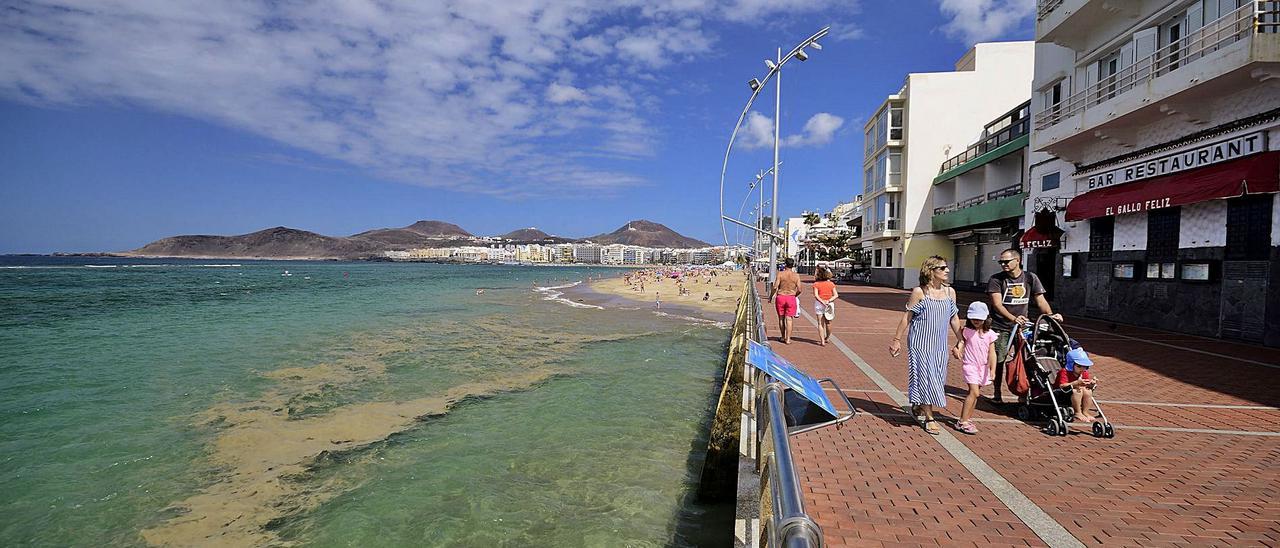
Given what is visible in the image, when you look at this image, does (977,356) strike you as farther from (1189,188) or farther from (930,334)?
(1189,188)

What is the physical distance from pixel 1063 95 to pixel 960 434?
14.8m

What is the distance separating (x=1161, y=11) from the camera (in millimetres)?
11711

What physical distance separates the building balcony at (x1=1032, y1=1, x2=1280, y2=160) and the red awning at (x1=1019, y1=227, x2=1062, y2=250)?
6.78 feet

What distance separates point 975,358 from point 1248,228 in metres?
9.06

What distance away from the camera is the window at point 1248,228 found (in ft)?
31.3

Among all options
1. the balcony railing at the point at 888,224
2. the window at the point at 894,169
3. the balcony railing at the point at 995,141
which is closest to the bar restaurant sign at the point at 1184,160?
the balcony railing at the point at 995,141

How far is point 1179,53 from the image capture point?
1152cm

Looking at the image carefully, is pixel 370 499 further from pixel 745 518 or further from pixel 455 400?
pixel 745 518

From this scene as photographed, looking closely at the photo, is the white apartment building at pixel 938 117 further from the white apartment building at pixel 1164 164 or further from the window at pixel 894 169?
the white apartment building at pixel 1164 164

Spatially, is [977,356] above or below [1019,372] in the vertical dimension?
above

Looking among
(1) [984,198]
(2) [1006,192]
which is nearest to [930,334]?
(2) [1006,192]

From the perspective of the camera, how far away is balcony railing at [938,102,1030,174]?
68.9ft

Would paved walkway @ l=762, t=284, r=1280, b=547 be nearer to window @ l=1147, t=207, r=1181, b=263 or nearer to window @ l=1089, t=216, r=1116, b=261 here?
window @ l=1147, t=207, r=1181, b=263

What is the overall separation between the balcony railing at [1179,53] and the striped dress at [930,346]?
860 centimetres
